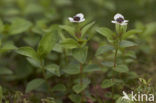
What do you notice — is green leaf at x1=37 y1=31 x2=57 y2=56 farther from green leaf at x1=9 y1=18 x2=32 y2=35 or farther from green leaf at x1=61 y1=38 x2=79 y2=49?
green leaf at x1=9 y1=18 x2=32 y2=35

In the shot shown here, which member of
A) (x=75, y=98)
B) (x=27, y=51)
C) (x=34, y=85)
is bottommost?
(x=75, y=98)

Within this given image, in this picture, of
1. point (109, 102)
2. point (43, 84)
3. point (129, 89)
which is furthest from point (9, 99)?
point (129, 89)

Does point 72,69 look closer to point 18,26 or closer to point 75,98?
point 75,98

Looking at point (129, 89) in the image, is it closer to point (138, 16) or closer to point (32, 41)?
point (32, 41)

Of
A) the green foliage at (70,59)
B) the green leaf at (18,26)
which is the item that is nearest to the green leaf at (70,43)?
the green foliage at (70,59)

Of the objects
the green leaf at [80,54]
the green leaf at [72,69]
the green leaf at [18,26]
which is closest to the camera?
the green leaf at [80,54]

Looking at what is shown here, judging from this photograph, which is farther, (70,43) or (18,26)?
(18,26)

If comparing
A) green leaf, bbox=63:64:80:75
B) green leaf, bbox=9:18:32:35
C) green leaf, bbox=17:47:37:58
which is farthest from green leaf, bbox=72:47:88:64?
green leaf, bbox=9:18:32:35

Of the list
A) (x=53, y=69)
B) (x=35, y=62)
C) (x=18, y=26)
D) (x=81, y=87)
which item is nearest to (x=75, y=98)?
(x=81, y=87)

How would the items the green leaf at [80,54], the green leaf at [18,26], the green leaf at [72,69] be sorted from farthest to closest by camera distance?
the green leaf at [18,26] → the green leaf at [72,69] → the green leaf at [80,54]

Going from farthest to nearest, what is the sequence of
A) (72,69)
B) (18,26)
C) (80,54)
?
1. (18,26)
2. (72,69)
3. (80,54)

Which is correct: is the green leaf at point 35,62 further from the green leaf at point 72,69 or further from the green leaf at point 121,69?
the green leaf at point 121,69
